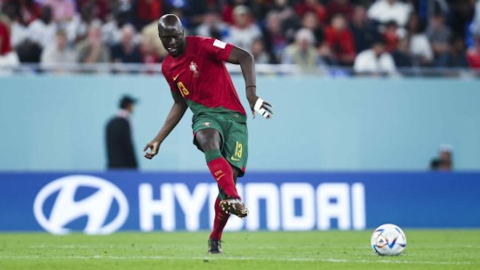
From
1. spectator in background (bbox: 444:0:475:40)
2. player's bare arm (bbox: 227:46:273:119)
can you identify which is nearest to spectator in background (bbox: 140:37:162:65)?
spectator in background (bbox: 444:0:475:40)

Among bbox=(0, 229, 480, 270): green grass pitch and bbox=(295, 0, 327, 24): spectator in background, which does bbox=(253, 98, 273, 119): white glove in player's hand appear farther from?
bbox=(295, 0, 327, 24): spectator in background

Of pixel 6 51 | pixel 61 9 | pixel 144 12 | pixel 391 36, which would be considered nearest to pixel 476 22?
pixel 391 36

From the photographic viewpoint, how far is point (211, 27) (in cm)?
1978

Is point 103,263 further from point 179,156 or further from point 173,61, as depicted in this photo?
point 179,156

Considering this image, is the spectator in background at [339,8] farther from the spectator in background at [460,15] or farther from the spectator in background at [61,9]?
the spectator in background at [61,9]

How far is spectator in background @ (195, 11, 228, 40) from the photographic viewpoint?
19.7 meters

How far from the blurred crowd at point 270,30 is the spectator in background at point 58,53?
2cm

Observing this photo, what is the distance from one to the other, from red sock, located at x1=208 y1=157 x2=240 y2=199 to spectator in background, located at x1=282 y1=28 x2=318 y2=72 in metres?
9.67

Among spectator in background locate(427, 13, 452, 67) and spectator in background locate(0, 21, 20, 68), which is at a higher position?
spectator in background locate(427, 13, 452, 67)

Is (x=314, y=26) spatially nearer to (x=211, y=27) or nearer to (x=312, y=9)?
(x=312, y=9)

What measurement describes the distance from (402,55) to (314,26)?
173 centimetres

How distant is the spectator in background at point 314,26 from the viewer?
20677 millimetres

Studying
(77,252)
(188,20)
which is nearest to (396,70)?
(188,20)

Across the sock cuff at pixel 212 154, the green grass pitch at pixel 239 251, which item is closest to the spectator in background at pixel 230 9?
the green grass pitch at pixel 239 251
